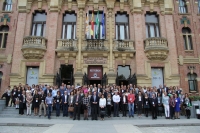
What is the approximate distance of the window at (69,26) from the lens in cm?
1895

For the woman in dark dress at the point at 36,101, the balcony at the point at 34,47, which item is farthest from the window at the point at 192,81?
the balcony at the point at 34,47

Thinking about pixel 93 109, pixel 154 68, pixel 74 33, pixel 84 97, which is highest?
pixel 74 33

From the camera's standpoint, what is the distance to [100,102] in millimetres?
11812

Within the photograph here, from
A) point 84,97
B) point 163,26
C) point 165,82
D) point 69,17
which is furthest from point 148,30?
point 84,97

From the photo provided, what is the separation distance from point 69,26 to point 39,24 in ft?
11.2

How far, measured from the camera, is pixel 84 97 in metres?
12.2

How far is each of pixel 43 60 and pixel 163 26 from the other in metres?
13.9

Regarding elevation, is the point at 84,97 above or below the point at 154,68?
below

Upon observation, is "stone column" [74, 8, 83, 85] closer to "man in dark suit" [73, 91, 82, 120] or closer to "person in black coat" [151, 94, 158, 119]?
"man in dark suit" [73, 91, 82, 120]

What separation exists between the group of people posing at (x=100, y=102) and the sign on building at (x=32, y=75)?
4.00 metres

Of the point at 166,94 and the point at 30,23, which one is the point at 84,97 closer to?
the point at 166,94

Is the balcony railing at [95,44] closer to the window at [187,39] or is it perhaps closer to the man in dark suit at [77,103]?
the man in dark suit at [77,103]

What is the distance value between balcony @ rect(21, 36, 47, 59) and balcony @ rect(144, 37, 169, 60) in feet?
35.8

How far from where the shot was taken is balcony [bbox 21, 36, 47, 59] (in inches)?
677
